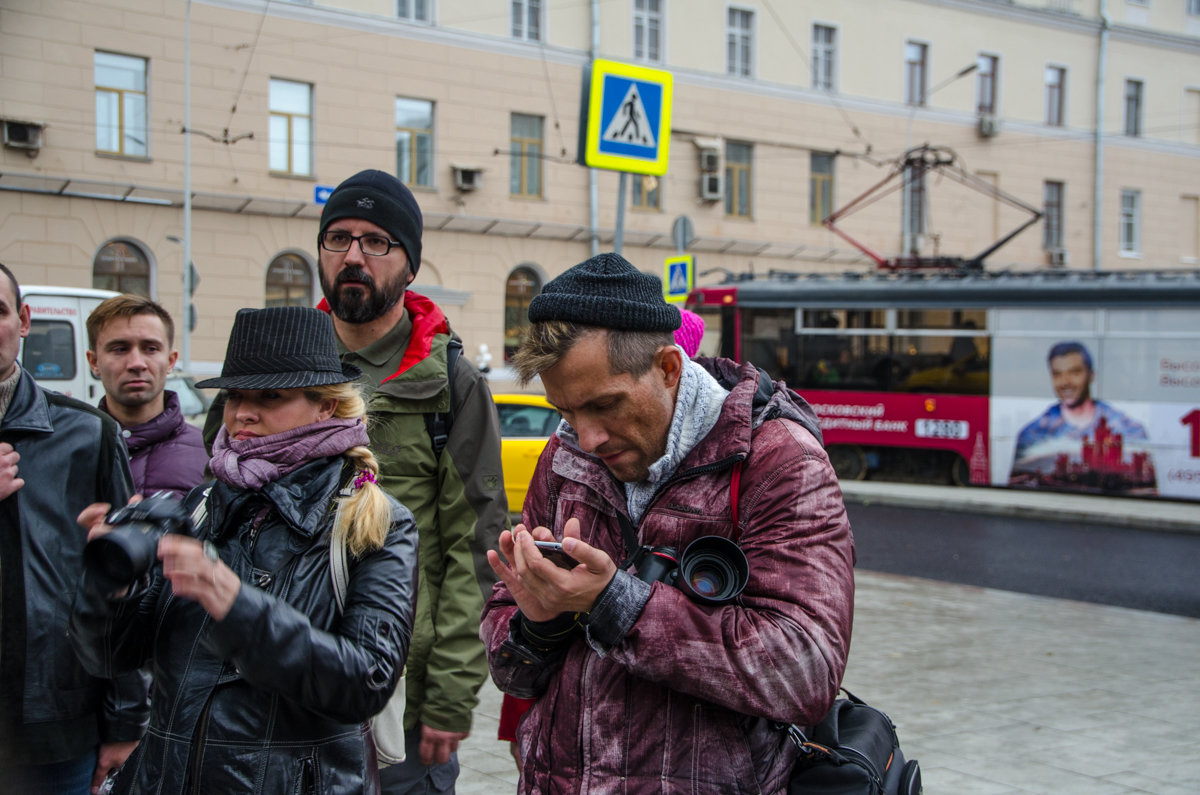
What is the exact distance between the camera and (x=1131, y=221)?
34.9 meters

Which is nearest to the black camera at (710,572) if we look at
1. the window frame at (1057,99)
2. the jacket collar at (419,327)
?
the jacket collar at (419,327)

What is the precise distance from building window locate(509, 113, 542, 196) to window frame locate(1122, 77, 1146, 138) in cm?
1915

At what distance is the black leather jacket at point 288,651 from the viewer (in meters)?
1.96

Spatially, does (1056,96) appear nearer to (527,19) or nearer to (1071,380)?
(527,19)

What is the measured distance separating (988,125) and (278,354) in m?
32.2

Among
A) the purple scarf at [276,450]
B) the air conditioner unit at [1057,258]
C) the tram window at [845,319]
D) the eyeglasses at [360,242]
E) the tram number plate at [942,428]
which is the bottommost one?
the tram number plate at [942,428]

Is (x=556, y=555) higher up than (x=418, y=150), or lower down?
lower down

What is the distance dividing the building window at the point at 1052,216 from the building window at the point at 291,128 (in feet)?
71.2

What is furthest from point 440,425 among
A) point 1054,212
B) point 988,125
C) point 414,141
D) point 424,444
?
point 1054,212

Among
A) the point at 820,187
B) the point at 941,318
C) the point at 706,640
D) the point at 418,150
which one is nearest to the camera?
the point at 706,640

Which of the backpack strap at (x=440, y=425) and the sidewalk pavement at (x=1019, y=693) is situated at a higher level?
the backpack strap at (x=440, y=425)

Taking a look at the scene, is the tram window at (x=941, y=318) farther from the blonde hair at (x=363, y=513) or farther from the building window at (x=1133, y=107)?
the building window at (x=1133, y=107)

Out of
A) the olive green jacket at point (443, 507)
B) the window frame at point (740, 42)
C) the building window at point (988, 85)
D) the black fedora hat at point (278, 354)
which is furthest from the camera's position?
the building window at point (988, 85)

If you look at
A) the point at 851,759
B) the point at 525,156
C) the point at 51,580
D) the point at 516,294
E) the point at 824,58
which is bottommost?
the point at 851,759
